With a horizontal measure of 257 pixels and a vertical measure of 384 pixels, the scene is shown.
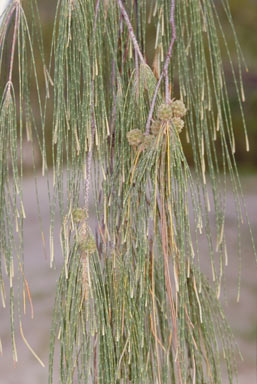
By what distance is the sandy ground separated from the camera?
85.1 inches

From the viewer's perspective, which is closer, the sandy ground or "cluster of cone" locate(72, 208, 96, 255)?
"cluster of cone" locate(72, 208, 96, 255)

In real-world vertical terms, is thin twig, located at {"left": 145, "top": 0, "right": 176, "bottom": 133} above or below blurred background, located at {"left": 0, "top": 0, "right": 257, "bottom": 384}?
above

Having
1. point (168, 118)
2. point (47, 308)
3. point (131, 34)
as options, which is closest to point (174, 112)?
point (168, 118)

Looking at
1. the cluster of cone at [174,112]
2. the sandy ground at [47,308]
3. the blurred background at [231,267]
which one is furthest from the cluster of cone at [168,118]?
the blurred background at [231,267]

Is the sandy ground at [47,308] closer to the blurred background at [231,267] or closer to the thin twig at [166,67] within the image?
the blurred background at [231,267]

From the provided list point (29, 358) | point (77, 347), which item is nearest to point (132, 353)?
point (77, 347)

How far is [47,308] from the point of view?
2562 millimetres

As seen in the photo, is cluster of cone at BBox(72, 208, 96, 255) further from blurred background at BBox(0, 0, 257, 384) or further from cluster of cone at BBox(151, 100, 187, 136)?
blurred background at BBox(0, 0, 257, 384)

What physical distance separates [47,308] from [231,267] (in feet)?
2.99

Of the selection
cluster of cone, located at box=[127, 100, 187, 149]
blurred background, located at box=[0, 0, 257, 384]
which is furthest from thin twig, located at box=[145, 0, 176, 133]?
blurred background, located at box=[0, 0, 257, 384]

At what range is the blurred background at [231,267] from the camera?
2209mm

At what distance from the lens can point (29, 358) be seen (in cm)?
225

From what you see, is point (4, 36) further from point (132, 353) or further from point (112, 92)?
point (132, 353)

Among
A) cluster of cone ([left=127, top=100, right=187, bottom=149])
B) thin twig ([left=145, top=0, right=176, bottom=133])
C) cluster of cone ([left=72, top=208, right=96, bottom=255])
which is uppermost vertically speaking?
thin twig ([left=145, top=0, right=176, bottom=133])
